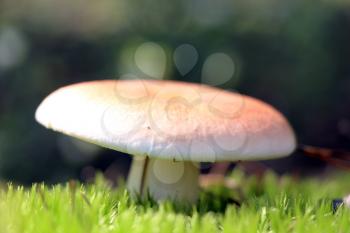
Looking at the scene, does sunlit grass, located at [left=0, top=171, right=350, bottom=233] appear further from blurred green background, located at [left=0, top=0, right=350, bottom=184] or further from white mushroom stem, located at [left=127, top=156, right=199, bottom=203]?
blurred green background, located at [left=0, top=0, right=350, bottom=184]

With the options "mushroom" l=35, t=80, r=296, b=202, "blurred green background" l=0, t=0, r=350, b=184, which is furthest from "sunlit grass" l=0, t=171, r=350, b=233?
"blurred green background" l=0, t=0, r=350, b=184

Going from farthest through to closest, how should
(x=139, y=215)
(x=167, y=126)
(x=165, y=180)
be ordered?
1. (x=165, y=180)
2. (x=167, y=126)
3. (x=139, y=215)

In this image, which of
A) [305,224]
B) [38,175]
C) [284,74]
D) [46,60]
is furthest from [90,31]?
[305,224]

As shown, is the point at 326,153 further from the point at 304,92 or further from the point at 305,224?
the point at 304,92

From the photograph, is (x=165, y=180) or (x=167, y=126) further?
(x=165, y=180)

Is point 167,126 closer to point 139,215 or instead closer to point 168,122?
point 168,122

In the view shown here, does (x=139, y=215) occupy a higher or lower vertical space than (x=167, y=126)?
lower

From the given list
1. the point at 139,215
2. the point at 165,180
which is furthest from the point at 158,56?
the point at 139,215

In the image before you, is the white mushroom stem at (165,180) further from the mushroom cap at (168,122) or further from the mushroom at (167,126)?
the mushroom cap at (168,122)
